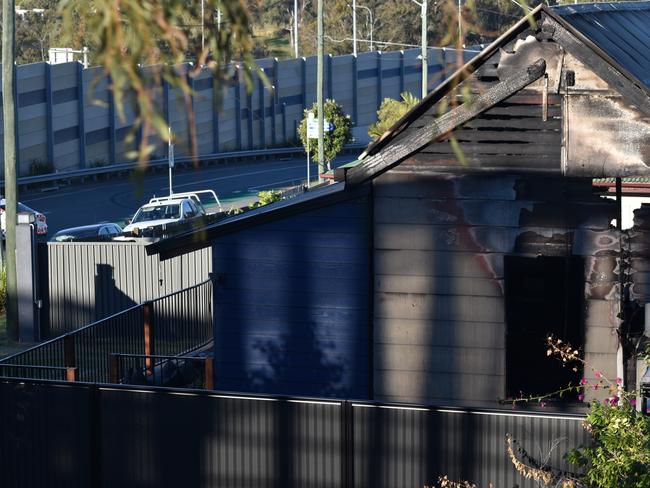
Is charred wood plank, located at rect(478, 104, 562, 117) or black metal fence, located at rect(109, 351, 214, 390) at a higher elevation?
charred wood plank, located at rect(478, 104, 562, 117)

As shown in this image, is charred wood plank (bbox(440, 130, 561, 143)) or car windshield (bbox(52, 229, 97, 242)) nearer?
charred wood plank (bbox(440, 130, 561, 143))

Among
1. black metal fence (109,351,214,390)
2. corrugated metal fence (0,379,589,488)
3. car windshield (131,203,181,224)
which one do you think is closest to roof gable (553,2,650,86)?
corrugated metal fence (0,379,589,488)

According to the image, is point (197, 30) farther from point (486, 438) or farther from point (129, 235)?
point (129, 235)

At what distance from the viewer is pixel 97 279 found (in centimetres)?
2438

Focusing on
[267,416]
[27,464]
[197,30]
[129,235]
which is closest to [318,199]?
[267,416]

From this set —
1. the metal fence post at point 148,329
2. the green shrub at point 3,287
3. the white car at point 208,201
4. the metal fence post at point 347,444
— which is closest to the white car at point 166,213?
the white car at point 208,201

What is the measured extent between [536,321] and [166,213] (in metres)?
27.2

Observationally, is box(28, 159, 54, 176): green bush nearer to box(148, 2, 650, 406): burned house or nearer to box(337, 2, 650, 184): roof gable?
box(148, 2, 650, 406): burned house

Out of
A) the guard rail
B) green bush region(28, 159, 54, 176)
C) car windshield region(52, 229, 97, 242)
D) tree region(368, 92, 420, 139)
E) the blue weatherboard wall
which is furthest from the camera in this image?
green bush region(28, 159, 54, 176)

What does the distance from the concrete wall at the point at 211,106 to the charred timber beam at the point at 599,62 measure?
96.8 ft

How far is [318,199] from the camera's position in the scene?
12.6 meters

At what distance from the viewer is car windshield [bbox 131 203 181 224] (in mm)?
38219

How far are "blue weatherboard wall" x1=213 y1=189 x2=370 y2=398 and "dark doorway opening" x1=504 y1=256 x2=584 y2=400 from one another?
1.53m

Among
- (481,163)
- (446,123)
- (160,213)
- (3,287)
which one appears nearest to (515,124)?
(481,163)
